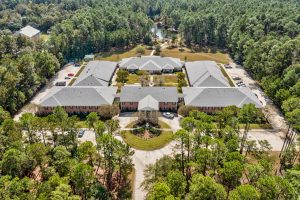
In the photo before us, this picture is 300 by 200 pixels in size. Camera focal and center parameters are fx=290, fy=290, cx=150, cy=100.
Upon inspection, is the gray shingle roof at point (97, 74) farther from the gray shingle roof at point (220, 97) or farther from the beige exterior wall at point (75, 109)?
the gray shingle roof at point (220, 97)

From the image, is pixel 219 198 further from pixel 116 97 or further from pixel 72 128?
pixel 116 97

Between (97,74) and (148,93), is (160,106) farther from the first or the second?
(97,74)

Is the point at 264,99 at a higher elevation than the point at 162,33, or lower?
higher

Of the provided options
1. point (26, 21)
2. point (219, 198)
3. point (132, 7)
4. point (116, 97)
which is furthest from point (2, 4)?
point (219, 198)

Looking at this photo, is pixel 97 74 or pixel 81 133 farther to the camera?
pixel 97 74

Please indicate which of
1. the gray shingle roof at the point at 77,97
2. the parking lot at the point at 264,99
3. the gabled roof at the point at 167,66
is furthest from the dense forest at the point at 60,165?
the gabled roof at the point at 167,66

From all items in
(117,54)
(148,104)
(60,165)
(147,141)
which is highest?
(60,165)

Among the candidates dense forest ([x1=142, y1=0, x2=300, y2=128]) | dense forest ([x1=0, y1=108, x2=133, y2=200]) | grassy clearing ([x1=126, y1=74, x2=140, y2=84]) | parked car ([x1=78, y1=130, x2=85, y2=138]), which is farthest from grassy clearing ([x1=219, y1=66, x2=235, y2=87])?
parked car ([x1=78, y1=130, x2=85, y2=138])

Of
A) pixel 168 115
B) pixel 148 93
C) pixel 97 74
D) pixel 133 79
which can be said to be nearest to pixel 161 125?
pixel 168 115
